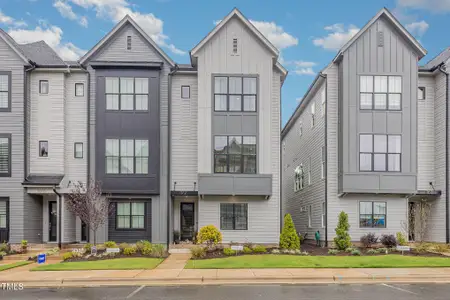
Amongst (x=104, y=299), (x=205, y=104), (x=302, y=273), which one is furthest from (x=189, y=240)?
(x=104, y=299)

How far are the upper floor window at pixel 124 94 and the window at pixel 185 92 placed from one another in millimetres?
1955

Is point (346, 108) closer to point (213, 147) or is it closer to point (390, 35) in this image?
point (390, 35)

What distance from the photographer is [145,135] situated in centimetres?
2295

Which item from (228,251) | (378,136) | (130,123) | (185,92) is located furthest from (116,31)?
(378,136)

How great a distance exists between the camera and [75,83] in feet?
77.0

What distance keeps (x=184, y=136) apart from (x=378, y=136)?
33.8ft

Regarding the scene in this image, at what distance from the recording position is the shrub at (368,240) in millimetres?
22094

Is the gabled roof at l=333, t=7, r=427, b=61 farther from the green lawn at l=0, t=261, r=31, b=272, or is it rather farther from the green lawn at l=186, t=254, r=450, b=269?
the green lawn at l=0, t=261, r=31, b=272

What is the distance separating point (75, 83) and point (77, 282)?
12.9 m

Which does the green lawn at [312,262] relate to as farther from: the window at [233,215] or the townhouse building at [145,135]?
the townhouse building at [145,135]

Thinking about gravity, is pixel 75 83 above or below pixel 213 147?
above

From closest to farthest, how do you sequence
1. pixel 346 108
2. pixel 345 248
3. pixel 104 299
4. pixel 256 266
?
pixel 104 299, pixel 256 266, pixel 345 248, pixel 346 108

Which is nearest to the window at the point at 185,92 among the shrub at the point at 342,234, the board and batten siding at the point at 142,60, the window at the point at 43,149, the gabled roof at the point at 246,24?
the board and batten siding at the point at 142,60

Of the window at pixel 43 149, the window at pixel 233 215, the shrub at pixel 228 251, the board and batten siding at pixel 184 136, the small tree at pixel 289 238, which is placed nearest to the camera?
the shrub at pixel 228 251
